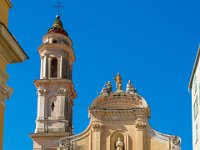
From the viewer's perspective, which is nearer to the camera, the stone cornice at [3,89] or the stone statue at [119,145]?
the stone cornice at [3,89]

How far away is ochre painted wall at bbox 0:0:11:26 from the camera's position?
48.8 ft

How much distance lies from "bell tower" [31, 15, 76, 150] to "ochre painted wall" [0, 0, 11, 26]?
3110 centimetres

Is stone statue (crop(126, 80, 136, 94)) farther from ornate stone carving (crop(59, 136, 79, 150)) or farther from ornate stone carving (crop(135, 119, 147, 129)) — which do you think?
ornate stone carving (crop(59, 136, 79, 150))

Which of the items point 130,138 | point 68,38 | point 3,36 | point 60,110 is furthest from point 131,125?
point 3,36

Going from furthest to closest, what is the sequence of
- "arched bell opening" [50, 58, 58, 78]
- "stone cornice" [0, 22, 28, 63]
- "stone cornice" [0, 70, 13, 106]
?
"arched bell opening" [50, 58, 58, 78] → "stone cornice" [0, 70, 13, 106] → "stone cornice" [0, 22, 28, 63]

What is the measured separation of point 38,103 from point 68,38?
6546mm

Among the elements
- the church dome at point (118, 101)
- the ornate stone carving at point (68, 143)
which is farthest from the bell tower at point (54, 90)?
the church dome at point (118, 101)

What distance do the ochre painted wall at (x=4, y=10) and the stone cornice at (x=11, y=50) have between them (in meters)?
0.74

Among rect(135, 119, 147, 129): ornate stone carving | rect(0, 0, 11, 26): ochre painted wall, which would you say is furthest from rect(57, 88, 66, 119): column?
A: rect(0, 0, 11, 26): ochre painted wall

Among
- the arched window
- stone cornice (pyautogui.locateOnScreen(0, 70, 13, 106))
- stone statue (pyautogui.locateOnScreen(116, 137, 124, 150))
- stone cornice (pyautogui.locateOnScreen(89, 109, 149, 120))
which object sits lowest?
stone cornice (pyautogui.locateOnScreen(0, 70, 13, 106))

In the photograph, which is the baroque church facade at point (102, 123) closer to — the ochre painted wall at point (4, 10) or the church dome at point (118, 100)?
the church dome at point (118, 100)

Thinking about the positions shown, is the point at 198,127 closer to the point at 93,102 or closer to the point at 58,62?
the point at 93,102

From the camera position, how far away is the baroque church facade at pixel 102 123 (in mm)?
43656

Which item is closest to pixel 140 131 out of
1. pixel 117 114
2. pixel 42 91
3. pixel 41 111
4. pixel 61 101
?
pixel 117 114
